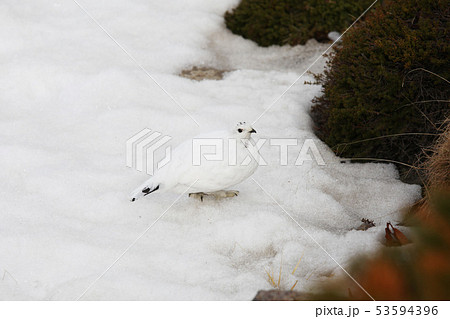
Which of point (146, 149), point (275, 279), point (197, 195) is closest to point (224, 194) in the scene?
point (197, 195)

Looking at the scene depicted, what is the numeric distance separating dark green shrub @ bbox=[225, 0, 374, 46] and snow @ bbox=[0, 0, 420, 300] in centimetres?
15

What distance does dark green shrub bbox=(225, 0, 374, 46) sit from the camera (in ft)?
18.5

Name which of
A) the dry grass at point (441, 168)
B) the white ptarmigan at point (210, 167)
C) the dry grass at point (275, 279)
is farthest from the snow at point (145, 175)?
the dry grass at point (441, 168)

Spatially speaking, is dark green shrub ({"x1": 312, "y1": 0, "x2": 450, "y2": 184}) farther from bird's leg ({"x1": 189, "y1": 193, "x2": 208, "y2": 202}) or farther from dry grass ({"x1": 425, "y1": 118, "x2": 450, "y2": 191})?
bird's leg ({"x1": 189, "y1": 193, "x2": 208, "y2": 202})

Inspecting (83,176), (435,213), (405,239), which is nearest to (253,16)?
(83,176)

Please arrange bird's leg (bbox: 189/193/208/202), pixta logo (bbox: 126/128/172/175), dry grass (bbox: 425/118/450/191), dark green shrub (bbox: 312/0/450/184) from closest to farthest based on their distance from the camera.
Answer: dry grass (bbox: 425/118/450/191) → bird's leg (bbox: 189/193/208/202) → dark green shrub (bbox: 312/0/450/184) → pixta logo (bbox: 126/128/172/175)

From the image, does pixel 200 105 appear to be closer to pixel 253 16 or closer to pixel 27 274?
pixel 253 16

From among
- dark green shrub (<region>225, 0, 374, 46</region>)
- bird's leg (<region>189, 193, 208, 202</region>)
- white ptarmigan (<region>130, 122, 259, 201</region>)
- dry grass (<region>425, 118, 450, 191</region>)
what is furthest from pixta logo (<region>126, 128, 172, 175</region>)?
dark green shrub (<region>225, 0, 374, 46</region>)

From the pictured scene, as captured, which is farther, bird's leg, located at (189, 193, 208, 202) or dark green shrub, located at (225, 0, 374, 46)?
dark green shrub, located at (225, 0, 374, 46)

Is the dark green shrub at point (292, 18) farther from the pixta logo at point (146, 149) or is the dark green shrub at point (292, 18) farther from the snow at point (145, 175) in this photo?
the pixta logo at point (146, 149)

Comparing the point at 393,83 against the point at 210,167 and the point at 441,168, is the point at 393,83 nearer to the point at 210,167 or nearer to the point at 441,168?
the point at 441,168

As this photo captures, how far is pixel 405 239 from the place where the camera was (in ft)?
9.10

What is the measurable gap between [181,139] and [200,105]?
517 millimetres
